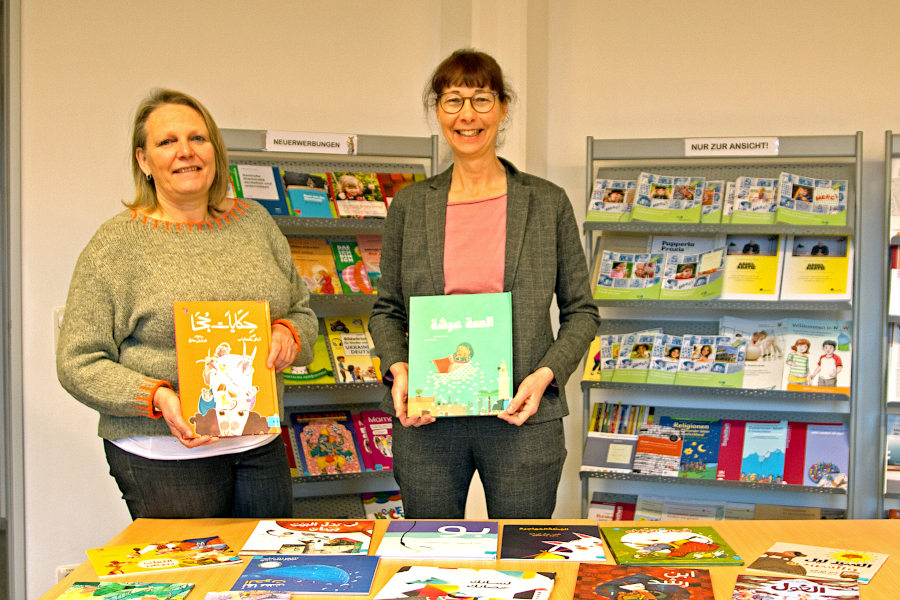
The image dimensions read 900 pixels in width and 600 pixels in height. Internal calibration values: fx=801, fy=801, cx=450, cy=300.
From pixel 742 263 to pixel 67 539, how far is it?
314 cm

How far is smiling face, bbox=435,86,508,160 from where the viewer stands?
75.3 inches

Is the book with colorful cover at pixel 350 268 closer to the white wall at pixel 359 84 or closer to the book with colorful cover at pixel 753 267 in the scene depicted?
the white wall at pixel 359 84

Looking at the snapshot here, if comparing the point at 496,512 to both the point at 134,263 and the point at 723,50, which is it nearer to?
the point at 134,263

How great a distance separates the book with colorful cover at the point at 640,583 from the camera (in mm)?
1406

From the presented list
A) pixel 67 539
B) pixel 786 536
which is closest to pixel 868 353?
pixel 786 536

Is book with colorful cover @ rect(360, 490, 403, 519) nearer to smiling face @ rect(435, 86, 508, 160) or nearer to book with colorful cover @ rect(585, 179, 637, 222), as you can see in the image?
book with colorful cover @ rect(585, 179, 637, 222)

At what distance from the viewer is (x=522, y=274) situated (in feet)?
6.32

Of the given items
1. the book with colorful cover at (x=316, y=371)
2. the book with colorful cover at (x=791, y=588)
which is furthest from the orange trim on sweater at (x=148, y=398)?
the book with colorful cover at (x=316, y=371)

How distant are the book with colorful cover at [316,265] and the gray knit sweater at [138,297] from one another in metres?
1.39

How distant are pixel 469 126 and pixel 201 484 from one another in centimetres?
105

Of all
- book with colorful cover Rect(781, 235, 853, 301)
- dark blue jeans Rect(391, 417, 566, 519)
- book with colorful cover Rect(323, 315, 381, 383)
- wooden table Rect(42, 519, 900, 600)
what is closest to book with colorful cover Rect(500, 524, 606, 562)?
wooden table Rect(42, 519, 900, 600)

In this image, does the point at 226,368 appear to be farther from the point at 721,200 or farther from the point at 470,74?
the point at 721,200

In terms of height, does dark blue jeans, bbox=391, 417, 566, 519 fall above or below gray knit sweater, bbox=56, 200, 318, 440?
below

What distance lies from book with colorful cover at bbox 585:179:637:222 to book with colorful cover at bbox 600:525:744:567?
1987 mm
